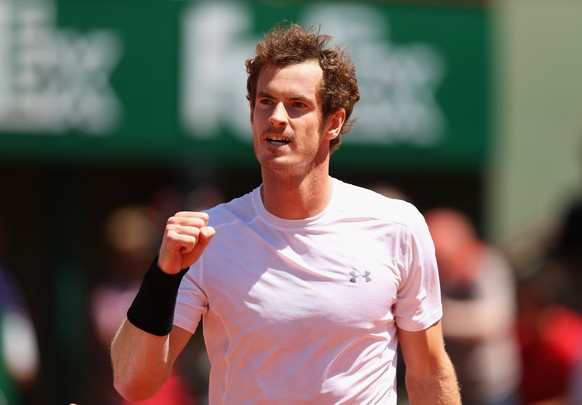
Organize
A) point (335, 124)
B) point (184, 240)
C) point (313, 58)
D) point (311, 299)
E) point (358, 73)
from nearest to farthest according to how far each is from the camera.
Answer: point (184, 240), point (311, 299), point (313, 58), point (335, 124), point (358, 73)

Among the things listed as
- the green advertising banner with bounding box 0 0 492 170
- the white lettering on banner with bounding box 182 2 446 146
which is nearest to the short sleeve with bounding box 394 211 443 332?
the white lettering on banner with bounding box 182 2 446 146

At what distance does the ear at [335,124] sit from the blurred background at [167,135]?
17.2 feet

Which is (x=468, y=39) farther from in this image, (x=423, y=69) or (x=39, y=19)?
(x=39, y=19)

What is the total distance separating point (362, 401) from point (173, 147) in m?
6.86

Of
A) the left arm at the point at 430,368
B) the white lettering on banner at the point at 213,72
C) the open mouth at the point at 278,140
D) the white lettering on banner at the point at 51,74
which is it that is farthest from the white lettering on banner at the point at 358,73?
the open mouth at the point at 278,140

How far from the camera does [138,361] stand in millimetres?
4414

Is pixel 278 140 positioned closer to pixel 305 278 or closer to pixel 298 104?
pixel 298 104

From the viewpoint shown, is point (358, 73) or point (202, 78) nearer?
point (202, 78)

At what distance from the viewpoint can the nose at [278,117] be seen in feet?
14.5

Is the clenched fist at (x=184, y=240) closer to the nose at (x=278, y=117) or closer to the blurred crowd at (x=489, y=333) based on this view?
the nose at (x=278, y=117)

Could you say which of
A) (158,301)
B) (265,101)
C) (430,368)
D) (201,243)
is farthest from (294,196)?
(430,368)

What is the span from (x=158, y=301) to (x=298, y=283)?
48 centimetres

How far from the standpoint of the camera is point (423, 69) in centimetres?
1162

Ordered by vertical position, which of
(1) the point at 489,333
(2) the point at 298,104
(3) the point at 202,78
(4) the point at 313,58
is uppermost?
(4) the point at 313,58
